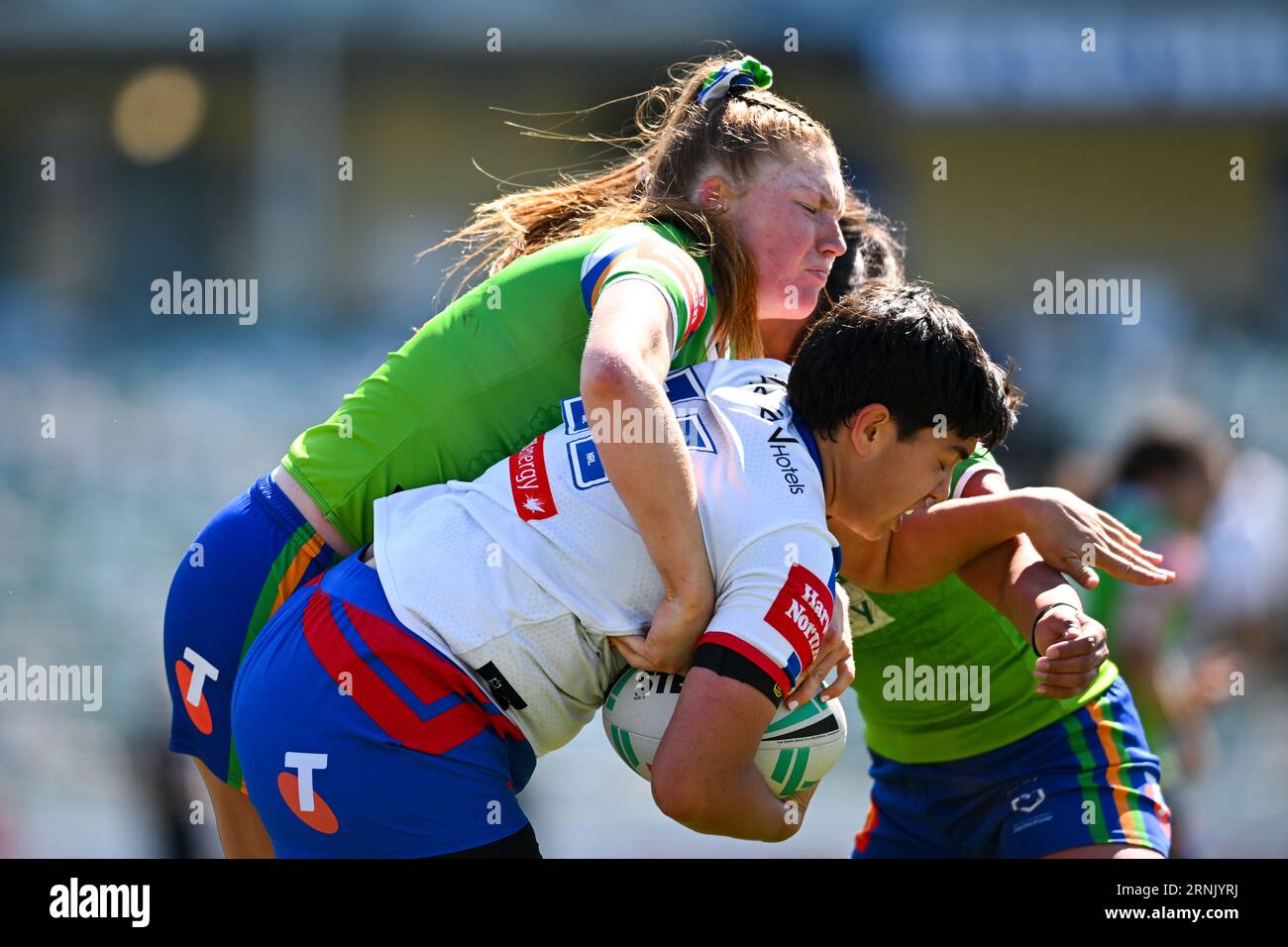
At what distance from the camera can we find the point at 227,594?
2779mm

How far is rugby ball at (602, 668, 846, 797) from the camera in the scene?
8.05ft

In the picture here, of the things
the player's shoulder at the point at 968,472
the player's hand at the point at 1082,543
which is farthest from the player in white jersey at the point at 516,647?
the player's shoulder at the point at 968,472

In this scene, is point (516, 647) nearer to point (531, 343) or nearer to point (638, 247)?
point (531, 343)

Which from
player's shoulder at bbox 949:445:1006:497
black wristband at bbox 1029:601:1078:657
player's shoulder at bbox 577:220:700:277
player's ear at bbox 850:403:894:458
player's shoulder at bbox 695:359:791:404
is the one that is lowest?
black wristband at bbox 1029:601:1078:657

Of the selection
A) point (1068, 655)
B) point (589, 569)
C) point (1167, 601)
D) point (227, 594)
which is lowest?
point (1167, 601)

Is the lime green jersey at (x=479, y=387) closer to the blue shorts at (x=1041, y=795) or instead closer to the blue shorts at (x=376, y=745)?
the blue shorts at (x=376, y=745)

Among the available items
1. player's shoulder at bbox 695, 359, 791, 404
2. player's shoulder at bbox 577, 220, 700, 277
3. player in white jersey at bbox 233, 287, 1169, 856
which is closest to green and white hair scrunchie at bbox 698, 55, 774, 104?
player's shoulder at bbox 577, 220, 700, 277

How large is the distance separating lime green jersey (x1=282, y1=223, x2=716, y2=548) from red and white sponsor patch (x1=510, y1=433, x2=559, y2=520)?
0.21 metres

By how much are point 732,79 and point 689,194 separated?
300 millimetres

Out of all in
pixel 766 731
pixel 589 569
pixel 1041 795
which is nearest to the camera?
pixel 589 569

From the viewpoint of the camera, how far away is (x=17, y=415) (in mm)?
12570

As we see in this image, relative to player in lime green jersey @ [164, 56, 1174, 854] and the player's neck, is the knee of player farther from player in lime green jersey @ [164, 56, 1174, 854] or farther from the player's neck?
the player's neck
